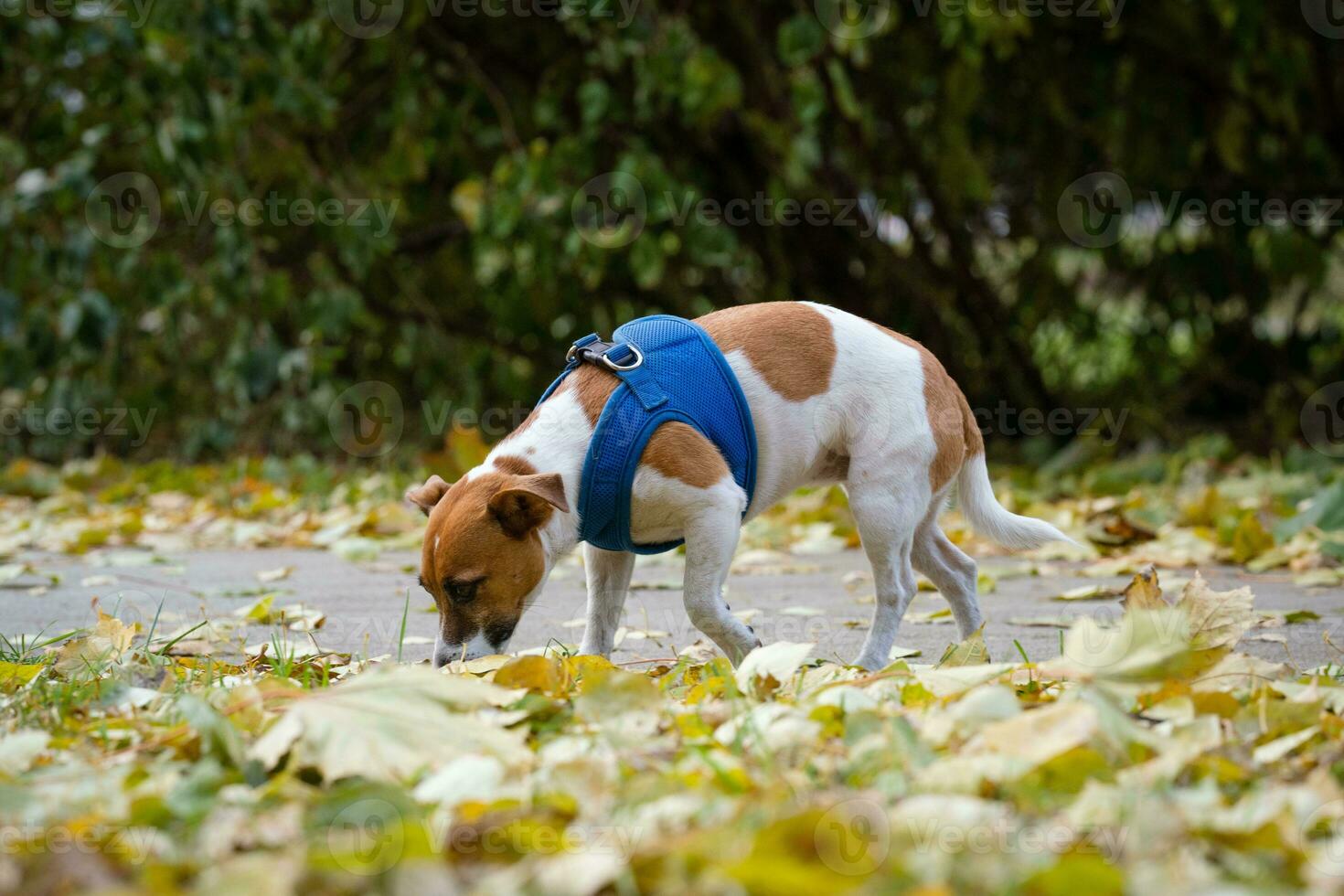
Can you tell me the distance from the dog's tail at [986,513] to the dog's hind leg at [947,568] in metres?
0.09

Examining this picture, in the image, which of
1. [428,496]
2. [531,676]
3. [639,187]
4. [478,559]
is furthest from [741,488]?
[639,187]

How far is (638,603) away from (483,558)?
4.45ft

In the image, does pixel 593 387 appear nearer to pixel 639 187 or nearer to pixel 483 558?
pixel 483 558

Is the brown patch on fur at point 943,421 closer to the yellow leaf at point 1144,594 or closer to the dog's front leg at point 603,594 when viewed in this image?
the yellow leaf at point 1144,594

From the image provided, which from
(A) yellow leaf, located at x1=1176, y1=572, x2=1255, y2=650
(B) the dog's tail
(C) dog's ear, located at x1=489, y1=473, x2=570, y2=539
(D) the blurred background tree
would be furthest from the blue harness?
(D) the blurred background tree

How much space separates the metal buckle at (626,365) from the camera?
2926 mm

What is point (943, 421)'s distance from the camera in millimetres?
3121

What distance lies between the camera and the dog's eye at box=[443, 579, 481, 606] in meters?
2.80

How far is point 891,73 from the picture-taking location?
816 cm

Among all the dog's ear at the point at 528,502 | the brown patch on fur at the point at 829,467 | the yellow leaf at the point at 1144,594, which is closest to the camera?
the yellow leaf at the point at 1144,594

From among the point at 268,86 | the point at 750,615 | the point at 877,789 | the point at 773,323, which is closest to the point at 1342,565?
the point at 750,615

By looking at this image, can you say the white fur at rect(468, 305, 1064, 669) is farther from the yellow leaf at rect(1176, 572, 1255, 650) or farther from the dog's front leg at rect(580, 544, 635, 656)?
the yellow leaf at rect(1176, 572, 1255, 650)

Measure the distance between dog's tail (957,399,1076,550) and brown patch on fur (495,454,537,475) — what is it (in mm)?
1132

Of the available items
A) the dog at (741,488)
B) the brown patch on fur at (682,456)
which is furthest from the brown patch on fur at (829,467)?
the brown patch on fur at (682,456)
